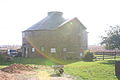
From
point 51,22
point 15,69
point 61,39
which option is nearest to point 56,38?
point 61,39

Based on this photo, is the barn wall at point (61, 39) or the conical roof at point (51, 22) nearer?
the barn wall at point (61, 39)

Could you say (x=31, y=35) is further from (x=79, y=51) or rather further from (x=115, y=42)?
(x=115, y=42)

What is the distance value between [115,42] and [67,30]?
11492 mm

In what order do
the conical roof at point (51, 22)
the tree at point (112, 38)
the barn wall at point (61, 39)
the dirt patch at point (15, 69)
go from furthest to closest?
1. the conical roof at point (51, 22)
2. the barn wall at point (61, 39)
3. the tree at point (112, 38)
4. the dirt patch at point (15, 69)

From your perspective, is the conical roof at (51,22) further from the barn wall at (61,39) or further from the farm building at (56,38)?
the barn wall at (61,39)

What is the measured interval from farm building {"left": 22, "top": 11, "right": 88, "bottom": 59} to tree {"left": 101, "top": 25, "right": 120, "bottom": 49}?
700cm

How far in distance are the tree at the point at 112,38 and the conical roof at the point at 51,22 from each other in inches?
452

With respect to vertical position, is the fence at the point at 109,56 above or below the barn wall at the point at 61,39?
below

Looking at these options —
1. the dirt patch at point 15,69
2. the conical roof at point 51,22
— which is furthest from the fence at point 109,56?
the dirt patch at point 15,69

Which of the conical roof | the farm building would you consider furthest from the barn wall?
the conical roof

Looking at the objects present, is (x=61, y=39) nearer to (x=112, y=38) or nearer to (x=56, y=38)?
(x=56, y=38)

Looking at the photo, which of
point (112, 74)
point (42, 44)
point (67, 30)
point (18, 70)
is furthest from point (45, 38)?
point (112, 74)

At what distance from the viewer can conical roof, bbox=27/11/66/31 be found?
1905 inches

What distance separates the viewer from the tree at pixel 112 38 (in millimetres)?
40969
